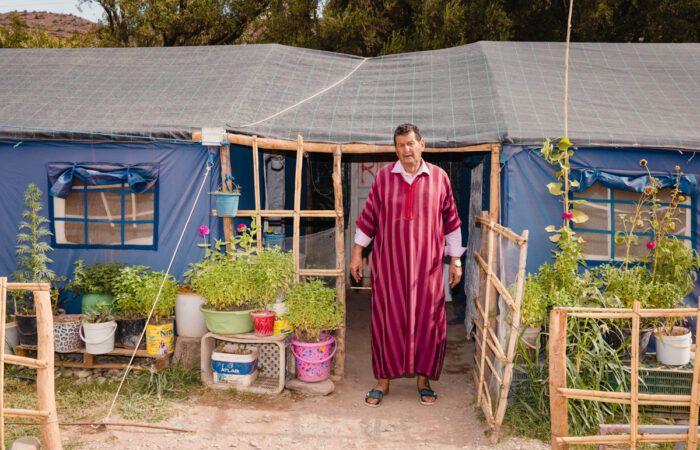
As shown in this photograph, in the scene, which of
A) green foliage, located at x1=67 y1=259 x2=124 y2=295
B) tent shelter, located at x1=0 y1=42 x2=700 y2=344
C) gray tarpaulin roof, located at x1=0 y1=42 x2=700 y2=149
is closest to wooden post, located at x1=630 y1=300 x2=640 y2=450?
tent shelter, located at x1=0 y1=42 x2=700 y2=344

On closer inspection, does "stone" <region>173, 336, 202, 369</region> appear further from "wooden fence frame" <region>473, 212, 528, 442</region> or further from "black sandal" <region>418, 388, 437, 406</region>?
"wooden fence frame" <region>473, 212, 528, 442</region>

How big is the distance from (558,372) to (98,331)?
14.5ft

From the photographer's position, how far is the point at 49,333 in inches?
123

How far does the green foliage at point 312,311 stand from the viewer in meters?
5.45

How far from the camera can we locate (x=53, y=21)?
944 inches

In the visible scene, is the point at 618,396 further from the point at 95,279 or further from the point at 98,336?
the point at 95,279

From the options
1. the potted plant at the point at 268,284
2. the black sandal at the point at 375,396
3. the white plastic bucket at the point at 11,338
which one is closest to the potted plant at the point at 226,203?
the potted plant at the point at 268,284

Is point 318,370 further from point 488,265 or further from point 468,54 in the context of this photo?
point 468,54

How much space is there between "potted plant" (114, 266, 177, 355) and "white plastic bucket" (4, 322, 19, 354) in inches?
43.0

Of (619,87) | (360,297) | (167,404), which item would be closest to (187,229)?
(167,404)

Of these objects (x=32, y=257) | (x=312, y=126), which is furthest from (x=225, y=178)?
(x=32, y=257)

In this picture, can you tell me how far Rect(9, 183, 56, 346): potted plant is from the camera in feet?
19.2

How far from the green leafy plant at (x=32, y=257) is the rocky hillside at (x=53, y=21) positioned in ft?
63.0

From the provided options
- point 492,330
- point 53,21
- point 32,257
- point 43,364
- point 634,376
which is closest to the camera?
point 634,376
